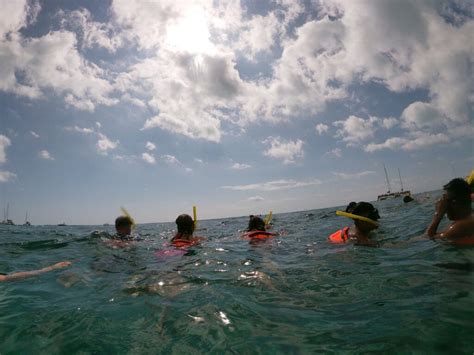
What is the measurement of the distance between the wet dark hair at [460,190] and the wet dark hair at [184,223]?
613 centimetres

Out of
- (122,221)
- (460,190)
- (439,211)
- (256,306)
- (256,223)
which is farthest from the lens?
(256,223)

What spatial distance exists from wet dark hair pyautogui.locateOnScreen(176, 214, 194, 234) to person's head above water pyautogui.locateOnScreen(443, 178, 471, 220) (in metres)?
6.07

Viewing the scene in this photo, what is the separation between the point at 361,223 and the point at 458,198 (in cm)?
191

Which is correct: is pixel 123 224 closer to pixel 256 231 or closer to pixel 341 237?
pixel 256 231

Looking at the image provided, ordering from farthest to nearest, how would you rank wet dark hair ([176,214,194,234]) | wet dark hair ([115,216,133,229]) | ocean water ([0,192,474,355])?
wet dark hair ([115,216,133,229]) → wet dark hair ([176,214,194,234]) → ocean water ([0,192,474,355])

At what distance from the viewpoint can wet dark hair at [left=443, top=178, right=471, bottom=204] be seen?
212 inches

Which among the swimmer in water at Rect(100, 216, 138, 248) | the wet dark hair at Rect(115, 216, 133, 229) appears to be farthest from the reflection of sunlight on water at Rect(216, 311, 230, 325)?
the wet dark hair at Rect(115, 216, 133, 229)

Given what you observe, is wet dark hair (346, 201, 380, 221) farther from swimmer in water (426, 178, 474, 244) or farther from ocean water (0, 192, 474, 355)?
swimmer in water (426, 178, 474, 244)

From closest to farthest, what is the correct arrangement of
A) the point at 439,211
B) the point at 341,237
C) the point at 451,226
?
the point at 451,226 → the point at 439,211 → the point at 341,237

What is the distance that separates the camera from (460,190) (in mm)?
5449

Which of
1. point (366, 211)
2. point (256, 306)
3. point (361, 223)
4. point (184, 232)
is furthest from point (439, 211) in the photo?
point (184, 232)

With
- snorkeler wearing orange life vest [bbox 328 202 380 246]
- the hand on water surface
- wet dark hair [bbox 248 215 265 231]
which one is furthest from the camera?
wet dark hair [bbox 248 215 265 231]

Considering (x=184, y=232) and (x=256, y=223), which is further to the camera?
(x=256, y=223)

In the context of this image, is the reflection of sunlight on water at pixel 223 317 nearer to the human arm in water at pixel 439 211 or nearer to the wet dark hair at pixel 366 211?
the wet dark hair at pixel 366 211
